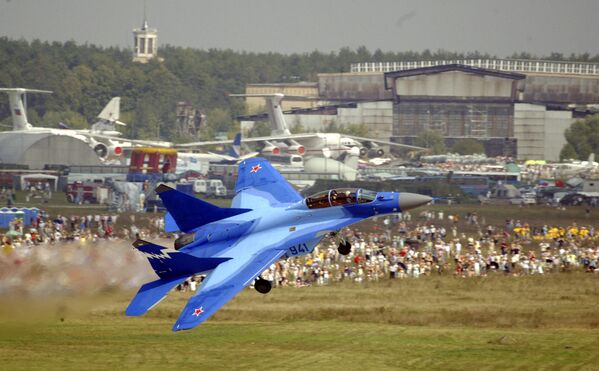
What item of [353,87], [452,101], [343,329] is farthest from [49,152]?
[353,87]

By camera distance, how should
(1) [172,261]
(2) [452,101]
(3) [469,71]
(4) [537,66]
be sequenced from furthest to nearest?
1. (4) [537,66]
2. (2) [452,101]
3. (3) [469,71]
4. (1) [172,261]

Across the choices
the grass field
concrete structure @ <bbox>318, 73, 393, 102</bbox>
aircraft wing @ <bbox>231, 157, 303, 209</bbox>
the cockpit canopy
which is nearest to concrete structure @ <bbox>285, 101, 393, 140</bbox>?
concrete structure @ <bbox>318, 73, 393, 102</bbox>

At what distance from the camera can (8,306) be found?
3803 cm

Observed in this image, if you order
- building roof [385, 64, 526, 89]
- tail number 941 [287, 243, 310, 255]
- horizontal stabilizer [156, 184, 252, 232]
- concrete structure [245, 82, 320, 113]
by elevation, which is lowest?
tail number 941 [287, 243, 310, 255]

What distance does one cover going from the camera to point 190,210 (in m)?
37.4

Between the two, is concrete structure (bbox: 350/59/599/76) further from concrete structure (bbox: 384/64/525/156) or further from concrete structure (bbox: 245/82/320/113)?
concrete structure (bbox: 245/82/320/113)

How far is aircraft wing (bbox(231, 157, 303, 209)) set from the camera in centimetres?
3975

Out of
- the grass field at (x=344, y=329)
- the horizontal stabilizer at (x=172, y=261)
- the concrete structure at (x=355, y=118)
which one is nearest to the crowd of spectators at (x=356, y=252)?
the grass field at (x=344, y=329)

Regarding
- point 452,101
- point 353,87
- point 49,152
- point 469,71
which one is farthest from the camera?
point 353,87

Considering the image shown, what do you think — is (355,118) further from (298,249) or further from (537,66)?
(298,249)

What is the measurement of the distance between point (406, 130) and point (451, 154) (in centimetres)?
2009

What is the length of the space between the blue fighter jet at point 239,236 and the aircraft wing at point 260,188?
0.99 m

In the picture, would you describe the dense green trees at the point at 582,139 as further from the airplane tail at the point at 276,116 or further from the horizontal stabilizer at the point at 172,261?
the horizontal stabilizer at the point at 172,261

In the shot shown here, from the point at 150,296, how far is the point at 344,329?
15620mm
